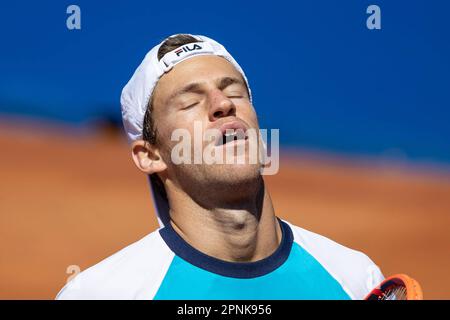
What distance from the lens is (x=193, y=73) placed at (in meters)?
4.28

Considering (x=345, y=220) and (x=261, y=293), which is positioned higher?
(x=261, y=293)

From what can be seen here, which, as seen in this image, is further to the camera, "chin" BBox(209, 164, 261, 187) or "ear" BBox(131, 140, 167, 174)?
"ear" BBox(131, 140, 167, 174)

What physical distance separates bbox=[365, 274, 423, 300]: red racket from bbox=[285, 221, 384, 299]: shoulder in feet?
0.62

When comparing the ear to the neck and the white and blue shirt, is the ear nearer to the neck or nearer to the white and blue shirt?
the neck

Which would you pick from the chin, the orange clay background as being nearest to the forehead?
the chin

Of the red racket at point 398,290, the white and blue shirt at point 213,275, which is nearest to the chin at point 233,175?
the white and blue shirt at point 213,275

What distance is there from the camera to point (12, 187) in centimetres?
1581

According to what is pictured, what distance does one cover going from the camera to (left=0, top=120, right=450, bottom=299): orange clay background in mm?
11719

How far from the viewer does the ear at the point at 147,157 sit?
429 cm

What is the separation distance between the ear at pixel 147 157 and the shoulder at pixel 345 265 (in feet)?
2.79
